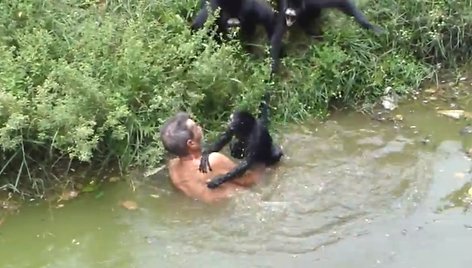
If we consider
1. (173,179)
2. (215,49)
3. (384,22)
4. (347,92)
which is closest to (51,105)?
(173,179)

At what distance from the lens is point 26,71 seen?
6316 millimetres

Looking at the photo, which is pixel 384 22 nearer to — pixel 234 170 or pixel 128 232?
pixel 234 170

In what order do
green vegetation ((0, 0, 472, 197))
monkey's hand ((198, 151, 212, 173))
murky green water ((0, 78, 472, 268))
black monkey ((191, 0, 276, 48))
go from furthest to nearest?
black monkey ((191, 0, 276, 48)), green vegetation ((0, 0, 472, 197)), monkey's hand ((198, 151, 212, 173)), murky green water ((0, 78, 472, 268))

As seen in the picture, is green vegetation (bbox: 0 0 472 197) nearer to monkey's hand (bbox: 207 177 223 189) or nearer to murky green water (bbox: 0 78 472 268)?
murky green water (bbox: 0 78 472 268)

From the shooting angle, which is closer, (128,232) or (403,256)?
(403,256)

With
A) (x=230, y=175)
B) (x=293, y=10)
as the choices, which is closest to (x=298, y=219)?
(x=230, y=175)

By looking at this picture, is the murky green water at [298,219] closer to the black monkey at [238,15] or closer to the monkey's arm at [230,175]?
the monkey's arm at [230,175]

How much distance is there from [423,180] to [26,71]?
2801mm

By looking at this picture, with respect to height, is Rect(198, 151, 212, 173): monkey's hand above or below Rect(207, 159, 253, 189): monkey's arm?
above

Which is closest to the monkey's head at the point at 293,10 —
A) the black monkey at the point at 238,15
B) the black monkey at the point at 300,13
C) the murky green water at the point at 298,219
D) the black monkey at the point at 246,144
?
the black monkey at the point at 300,13

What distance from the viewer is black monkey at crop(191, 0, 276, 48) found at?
6977mm

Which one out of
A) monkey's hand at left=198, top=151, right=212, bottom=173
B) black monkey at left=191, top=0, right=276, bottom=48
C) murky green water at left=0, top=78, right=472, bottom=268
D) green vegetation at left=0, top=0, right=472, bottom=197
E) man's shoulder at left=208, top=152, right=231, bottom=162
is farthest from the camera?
black monkey at left=191, top=0, right=276, bottom=48

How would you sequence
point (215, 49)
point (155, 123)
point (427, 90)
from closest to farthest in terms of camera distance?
1. point (155, 123)
2. point (215, 49)
3. point (427, 90)

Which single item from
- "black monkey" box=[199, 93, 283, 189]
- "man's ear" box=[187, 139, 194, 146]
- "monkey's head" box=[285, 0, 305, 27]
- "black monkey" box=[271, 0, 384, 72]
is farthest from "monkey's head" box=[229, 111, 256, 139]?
"monkey's head" box=[285, 0, 305, 27]
